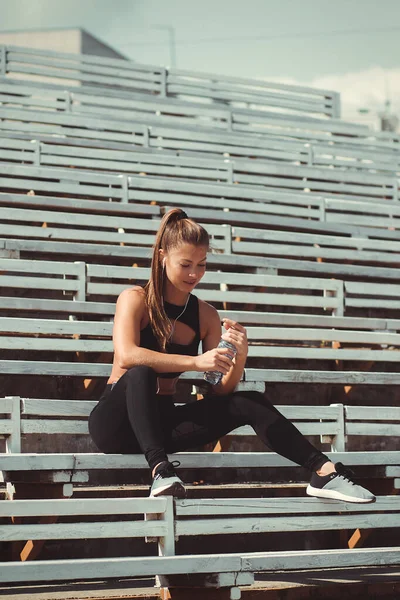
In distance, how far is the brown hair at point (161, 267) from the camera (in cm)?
438

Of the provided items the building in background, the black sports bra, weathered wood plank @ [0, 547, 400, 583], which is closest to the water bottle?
the black sports bra

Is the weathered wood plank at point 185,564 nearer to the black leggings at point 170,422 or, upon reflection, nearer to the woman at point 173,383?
the woman at point 173,383

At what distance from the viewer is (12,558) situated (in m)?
4.31

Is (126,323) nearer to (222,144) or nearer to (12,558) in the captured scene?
(12,558)

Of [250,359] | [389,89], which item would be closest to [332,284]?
[250,359]

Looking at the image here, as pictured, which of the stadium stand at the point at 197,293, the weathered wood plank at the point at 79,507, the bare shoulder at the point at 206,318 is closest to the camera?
the weathered wood plank at the point at 79,507

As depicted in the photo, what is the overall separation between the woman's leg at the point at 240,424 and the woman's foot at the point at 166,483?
0.36 metres

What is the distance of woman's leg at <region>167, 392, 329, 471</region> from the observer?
428 cm

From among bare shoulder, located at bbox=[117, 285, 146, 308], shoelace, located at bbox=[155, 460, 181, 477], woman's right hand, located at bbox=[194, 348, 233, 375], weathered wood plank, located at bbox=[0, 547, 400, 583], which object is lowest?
weathered wood plank, located at bbox=[0, 547, 400, 583]

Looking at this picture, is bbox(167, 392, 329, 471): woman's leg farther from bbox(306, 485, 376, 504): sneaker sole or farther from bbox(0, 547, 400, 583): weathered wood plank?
bbox(0, 547, 400, 583): weathered wood plank

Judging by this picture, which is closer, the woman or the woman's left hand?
the woman

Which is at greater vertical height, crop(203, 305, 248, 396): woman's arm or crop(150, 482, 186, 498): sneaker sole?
crop(203, 305, 248, 396): woman's arm

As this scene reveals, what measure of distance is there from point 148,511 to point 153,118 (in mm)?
10341

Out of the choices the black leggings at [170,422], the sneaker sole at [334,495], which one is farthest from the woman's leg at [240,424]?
the sneaker sole at [334,495]
